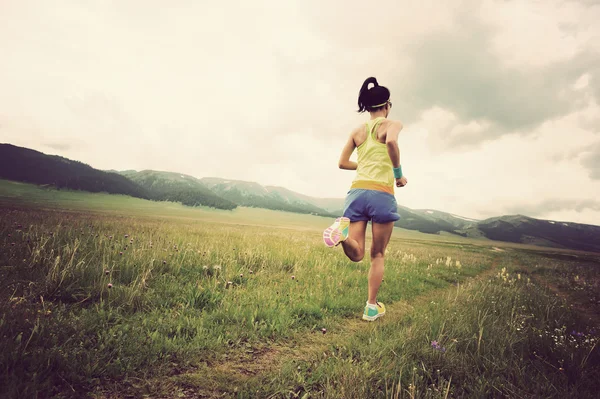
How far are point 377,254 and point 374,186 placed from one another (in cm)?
120

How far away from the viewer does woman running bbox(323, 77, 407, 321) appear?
3918mm

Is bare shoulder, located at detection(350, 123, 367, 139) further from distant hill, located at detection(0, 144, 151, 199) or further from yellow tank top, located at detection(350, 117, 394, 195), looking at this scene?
distant hill, located at detection(0, 144, 151, 199)

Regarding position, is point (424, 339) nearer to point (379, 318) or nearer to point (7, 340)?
point (379, 318)

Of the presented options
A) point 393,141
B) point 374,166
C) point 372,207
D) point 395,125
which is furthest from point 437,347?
point 395,125

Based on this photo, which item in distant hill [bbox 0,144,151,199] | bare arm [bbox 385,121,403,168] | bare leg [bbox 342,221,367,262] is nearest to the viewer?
bare arm [bbox 385,121,403,168]

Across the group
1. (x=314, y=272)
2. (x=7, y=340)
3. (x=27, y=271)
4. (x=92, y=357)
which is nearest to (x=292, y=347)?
(x=92, y=357)

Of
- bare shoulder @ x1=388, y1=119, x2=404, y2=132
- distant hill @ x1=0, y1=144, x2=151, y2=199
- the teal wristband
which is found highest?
distant hill @ x1=0, y1=144, x2=151, y2=199

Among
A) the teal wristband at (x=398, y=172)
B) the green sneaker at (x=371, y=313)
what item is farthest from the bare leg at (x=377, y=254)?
the teal wristband at (x=398, y=172)

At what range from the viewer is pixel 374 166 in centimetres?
412

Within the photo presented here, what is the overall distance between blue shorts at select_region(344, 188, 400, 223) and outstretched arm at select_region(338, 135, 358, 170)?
2.05 ft

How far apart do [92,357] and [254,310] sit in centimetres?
186

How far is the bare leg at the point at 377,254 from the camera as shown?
4082 millimetres

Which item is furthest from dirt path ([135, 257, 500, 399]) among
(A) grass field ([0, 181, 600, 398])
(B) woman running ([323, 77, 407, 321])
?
(B) woman running ([323, 77, 407, 321])

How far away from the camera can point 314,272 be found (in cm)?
622
